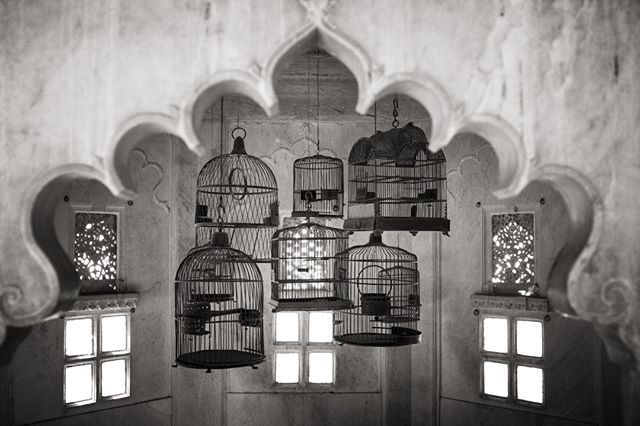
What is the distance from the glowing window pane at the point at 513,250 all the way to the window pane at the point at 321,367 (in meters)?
1.94

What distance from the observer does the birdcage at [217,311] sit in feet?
15.1

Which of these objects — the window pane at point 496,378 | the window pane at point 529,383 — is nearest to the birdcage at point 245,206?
the window pane at point 496,378

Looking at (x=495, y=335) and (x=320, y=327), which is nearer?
(x=495, y=335)

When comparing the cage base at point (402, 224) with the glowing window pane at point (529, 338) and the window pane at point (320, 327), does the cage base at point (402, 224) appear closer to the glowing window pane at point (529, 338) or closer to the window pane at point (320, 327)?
the glowing window pane at point (529, 338)

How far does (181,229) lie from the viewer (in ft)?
20.9

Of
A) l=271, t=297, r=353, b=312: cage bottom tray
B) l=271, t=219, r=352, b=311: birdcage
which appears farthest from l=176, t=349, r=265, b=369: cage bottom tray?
l=271, t=219, r=352, b=311: birdcage

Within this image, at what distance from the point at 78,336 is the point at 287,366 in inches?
85.7

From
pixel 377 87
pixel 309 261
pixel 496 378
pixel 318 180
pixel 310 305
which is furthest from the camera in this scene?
pixel 318 180

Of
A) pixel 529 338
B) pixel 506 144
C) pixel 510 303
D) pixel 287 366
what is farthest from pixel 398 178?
pixel 506 144

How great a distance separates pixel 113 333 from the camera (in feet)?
19.6

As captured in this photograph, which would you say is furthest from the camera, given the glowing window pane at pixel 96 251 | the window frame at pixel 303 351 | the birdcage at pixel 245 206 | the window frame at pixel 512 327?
the window frame at pixel 303 351

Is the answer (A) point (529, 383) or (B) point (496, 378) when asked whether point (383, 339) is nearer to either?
(B) point (496, 378)

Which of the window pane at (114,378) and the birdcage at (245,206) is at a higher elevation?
the birdcage at (245,206)

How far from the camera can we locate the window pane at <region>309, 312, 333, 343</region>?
22.5 ft
